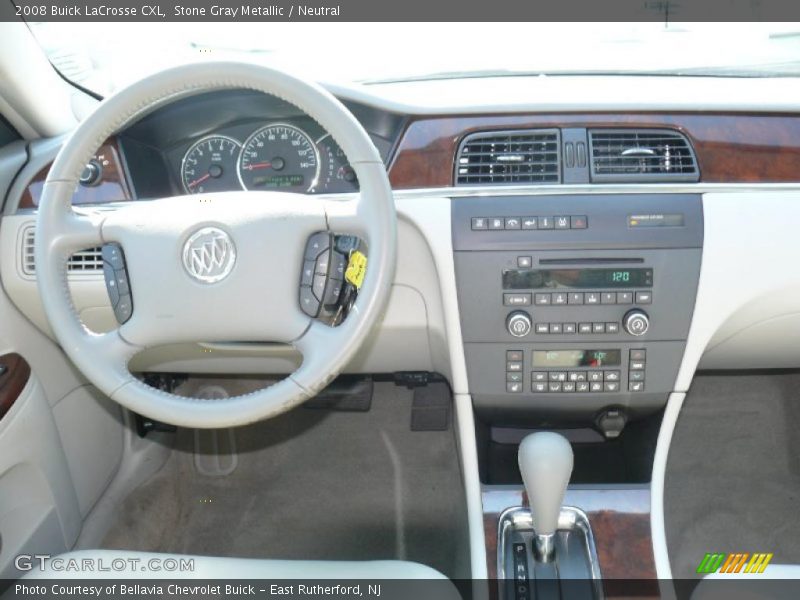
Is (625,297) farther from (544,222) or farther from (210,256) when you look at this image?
(210,256)

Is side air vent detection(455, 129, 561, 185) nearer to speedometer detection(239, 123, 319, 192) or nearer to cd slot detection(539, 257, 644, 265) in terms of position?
cd slot detection(539, 257, 644, 265)

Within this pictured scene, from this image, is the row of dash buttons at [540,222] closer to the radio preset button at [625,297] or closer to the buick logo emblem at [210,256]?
the radio preset button at [625,297]

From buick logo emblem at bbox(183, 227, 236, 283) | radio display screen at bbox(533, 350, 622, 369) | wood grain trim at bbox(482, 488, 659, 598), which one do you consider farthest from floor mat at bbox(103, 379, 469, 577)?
buick logo emblem at bbox(183, 227, 236, 283)

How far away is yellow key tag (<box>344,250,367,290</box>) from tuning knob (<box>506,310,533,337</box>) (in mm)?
414

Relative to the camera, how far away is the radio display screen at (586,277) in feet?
5.31

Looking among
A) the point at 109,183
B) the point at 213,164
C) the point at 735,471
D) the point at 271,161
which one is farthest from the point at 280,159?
the point at 735,471

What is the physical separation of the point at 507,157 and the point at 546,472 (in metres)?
0.66

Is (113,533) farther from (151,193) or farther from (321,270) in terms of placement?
(321,270)

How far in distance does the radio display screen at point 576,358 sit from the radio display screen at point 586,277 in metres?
0.15

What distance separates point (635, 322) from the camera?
5.31 ft

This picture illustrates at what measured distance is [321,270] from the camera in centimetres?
134

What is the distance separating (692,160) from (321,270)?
0.86 m

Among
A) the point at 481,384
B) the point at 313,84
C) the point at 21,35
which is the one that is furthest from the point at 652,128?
the point at 21,35

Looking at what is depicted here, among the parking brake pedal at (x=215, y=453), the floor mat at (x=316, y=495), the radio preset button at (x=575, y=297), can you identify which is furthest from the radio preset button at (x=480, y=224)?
the parking brake pedal at (x=215, y=453)
